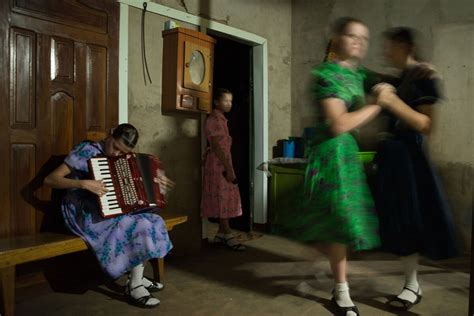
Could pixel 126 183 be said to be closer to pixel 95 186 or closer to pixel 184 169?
pixel 95 186

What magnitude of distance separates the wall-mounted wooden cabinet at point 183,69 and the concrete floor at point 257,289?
1.24 metres

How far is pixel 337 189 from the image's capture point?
179cm

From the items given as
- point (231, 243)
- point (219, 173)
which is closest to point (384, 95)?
point (219, 173)

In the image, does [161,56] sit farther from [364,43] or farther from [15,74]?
[364,43]

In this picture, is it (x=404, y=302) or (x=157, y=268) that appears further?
(x=157, y=268)

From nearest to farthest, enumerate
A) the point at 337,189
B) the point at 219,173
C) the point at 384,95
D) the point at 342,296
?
the point at 384,95
the point at 337,189
the point at 342,296
the point at 219,173

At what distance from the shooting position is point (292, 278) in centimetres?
269

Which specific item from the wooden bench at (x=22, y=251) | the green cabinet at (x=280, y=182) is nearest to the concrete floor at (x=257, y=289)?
the wooden bench at (x=22, y=251)

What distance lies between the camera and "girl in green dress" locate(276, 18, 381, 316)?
1.64 metres

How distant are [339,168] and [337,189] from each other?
3.8 inches

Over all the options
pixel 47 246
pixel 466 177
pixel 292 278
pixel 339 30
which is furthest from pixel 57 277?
pixel 466 177

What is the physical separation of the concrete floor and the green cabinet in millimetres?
916

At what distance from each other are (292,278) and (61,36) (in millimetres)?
2195

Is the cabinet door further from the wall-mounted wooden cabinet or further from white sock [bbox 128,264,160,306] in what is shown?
white sock [bbox 128,264,160,306]
